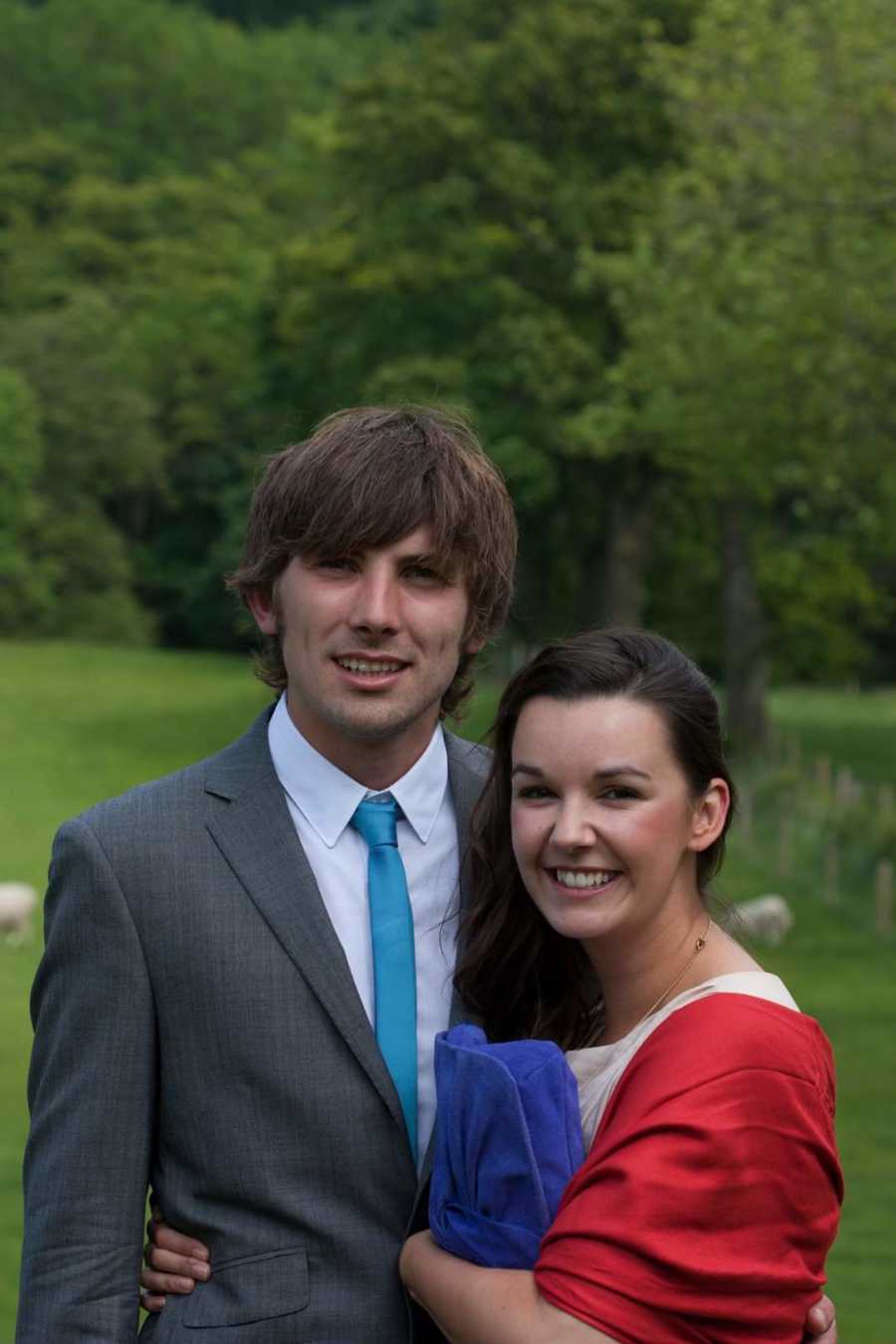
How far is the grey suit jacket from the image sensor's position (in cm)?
333

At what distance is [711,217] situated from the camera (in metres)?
20.9

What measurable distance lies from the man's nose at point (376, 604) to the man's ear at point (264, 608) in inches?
9.9

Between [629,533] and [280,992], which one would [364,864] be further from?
[629,533]

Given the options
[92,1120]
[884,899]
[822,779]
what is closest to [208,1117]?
[92,1120]

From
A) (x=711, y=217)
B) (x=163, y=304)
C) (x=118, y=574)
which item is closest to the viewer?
(x=711, y=217)

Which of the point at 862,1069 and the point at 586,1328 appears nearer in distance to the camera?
the point at 586,1328

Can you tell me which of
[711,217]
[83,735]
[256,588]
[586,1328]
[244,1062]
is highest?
[711,217]

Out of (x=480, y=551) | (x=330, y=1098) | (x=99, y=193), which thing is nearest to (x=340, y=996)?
(x=330, y=1098)

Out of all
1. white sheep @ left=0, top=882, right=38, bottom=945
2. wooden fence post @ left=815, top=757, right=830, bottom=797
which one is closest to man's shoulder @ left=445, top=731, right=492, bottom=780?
white sheep @ left=0, top=882, right=38, bottom=945

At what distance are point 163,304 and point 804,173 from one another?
39.4 meters

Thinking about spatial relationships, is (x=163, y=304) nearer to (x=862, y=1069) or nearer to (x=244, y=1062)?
(x=862, y=1069)

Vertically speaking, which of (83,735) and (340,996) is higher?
(340,996)

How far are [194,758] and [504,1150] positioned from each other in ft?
104

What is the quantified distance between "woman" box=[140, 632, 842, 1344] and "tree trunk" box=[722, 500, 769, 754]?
28125mm
